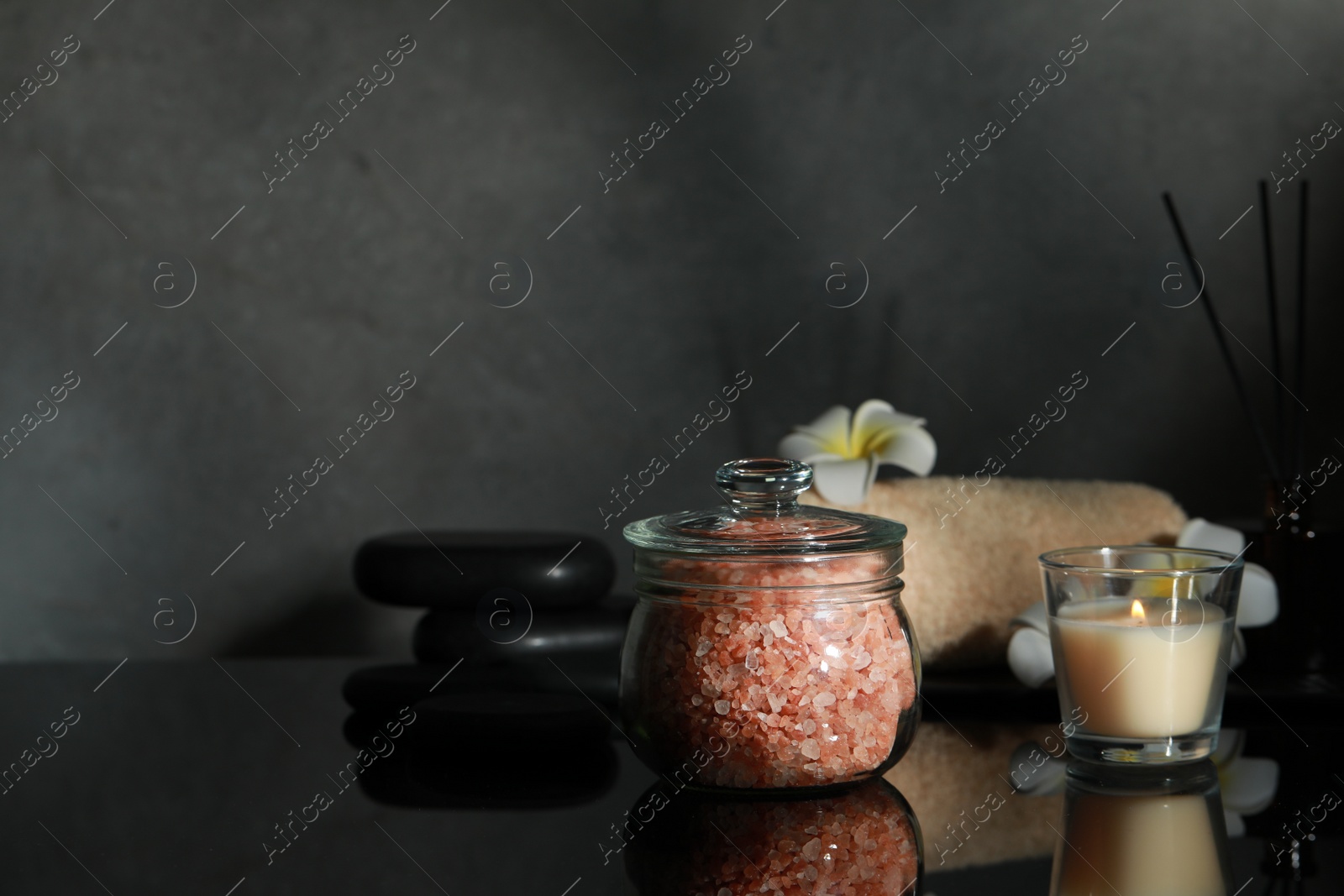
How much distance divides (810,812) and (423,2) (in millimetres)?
913

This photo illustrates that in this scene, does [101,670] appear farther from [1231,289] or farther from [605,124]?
[1231,289]

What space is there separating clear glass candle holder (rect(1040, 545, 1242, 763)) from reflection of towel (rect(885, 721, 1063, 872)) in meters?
0.06

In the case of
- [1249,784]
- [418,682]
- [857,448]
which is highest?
[418,682]

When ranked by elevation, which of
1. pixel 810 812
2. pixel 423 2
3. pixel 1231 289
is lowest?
pixel 1231 289

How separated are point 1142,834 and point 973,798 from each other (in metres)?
0.10

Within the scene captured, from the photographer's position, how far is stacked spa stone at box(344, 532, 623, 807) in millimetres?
672

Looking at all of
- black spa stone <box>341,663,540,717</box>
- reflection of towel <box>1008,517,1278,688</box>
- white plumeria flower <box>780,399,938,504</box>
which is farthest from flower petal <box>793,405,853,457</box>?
black spa stone <box>341,663,540,717</box>

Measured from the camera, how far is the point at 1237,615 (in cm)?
76

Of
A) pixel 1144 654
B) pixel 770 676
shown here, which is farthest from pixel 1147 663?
pixel 770 676

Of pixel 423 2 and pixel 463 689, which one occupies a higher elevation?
pixel 423 2

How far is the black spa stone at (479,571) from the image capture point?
0.95 metres

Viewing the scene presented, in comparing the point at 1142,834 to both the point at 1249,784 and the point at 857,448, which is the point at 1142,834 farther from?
the point at 857,448

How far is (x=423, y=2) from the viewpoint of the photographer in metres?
1.17

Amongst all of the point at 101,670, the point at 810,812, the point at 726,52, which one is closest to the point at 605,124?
the point at 726,52
